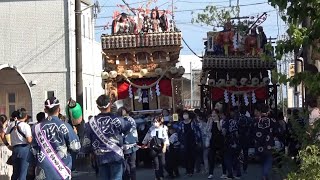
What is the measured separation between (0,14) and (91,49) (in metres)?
6.82

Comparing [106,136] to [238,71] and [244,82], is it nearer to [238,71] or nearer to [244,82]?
[244,82]

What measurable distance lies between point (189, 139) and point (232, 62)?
18.1 ft

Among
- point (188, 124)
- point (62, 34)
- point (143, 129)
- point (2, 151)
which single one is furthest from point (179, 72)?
point (62, 34)

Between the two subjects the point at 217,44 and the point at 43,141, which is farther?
the point at 217,44

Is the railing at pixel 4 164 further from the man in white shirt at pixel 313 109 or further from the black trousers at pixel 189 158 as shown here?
the man in white shirt at pixel 313 109

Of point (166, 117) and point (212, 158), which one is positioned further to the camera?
point (166, 117)

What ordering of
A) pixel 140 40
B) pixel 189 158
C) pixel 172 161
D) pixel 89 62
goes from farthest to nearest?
pixel 89 62, pixel 140 40, pixel 189 158, pixel 172 161

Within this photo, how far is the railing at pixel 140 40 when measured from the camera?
907 inches

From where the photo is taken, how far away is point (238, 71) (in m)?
24.4

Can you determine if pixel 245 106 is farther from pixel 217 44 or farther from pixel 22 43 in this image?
pixel 22 43

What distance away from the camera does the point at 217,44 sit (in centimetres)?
2531

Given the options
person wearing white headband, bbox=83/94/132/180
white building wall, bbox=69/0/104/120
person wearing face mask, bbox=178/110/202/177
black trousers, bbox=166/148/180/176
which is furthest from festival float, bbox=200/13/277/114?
person wearing white headband, bbox=83/94/132/180

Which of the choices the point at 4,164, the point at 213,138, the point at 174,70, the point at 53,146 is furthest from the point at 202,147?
the point at 53,146

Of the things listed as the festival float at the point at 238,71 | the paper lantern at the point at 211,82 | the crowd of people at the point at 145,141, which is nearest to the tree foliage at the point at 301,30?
the crowd of people at the point at 145,141
